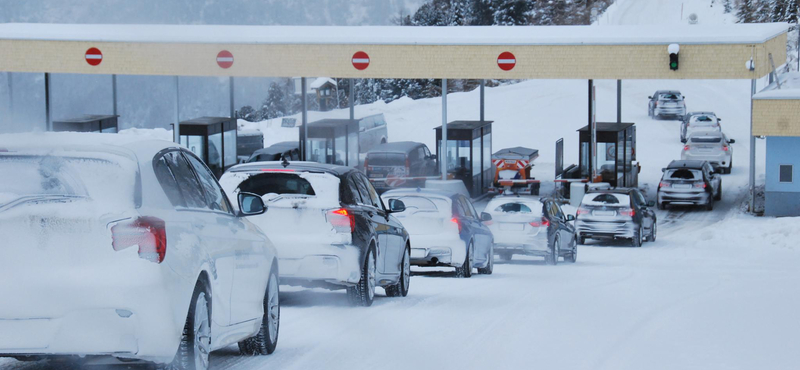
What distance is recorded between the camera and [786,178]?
33.4 metres

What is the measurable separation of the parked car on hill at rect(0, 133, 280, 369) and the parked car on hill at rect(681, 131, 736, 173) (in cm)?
3943

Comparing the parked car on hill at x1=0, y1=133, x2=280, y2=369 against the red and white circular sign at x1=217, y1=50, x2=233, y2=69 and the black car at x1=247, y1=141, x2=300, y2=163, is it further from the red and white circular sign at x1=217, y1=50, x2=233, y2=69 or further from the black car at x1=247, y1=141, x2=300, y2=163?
the black car at x1=247, y1=141, x2=300, y2=163

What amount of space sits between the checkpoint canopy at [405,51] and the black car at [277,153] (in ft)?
10.4

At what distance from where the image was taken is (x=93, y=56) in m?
36.4

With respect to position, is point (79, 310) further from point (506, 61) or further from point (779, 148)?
point (779, 148)

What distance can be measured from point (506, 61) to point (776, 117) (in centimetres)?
737

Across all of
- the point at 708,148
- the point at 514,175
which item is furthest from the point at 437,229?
the point at 708,148

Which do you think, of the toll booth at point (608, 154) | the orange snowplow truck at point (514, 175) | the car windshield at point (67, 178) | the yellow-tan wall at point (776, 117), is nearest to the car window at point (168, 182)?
the car windshield at point (67, 178)

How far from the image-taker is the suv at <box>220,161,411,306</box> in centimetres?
1188

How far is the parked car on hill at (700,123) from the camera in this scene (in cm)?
5294

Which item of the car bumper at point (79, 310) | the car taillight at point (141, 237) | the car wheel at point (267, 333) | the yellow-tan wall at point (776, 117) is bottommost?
the car wheel at point (267, 333)

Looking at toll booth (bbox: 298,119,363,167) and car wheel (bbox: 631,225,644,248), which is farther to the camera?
toll booth (bbox: 298,119,363,167)

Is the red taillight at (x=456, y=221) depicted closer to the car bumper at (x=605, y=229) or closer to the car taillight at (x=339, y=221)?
the car taillight at (x=339, y=221)

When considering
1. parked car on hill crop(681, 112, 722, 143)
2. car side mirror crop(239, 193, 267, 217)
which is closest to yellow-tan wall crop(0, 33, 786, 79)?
parked car on hill crop(681, 112, 722, 143)
